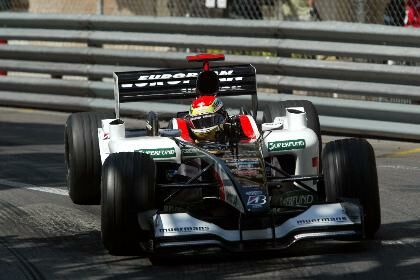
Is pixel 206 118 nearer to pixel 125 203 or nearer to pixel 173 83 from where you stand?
pixel 173 83

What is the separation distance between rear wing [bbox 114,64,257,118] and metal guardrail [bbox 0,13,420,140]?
368 cm

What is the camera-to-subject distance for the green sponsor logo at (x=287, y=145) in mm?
8953

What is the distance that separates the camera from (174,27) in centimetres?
1620

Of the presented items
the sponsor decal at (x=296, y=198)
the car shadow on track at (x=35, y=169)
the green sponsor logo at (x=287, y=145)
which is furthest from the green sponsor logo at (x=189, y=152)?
the car shadow on track at (x=35, y=169)

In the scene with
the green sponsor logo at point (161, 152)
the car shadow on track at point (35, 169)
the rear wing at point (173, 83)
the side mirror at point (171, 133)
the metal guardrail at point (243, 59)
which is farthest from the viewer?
the metal guardrail at point (243, 59)

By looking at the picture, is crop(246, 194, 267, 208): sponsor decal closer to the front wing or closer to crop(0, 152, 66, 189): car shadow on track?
the front wing

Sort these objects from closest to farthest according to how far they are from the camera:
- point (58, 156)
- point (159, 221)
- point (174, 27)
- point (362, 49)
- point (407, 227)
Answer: point (159, 221)
point (407, 227)
point (58, 156)
point (362, 49)
point (174, 27)

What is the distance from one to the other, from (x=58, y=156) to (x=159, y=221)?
5.60 metres

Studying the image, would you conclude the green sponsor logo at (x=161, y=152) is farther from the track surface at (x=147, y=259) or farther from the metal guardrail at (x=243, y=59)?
the metal guardrail at (x=243, y=59)

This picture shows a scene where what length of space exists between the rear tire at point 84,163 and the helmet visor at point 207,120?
3.70ft

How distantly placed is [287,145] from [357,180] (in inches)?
37.1

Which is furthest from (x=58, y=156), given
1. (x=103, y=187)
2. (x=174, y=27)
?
(x=103, y=187)

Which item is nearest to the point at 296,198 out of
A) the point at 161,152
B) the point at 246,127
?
the point at 161,152

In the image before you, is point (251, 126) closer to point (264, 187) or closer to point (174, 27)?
point (264, 187)
